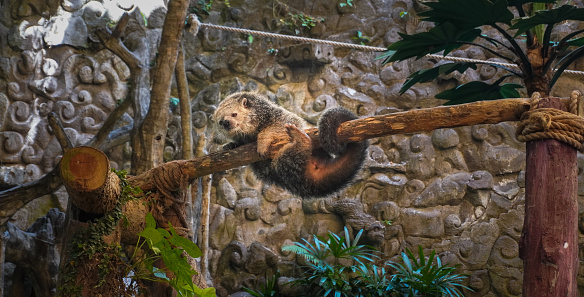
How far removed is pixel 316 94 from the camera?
441 cm

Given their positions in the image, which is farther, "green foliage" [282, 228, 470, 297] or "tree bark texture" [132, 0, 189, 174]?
"green foliage" [282, 228, 470, 297]

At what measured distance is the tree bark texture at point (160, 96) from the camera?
2676mm

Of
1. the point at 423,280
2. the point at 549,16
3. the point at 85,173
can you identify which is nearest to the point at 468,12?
the point at 549,16

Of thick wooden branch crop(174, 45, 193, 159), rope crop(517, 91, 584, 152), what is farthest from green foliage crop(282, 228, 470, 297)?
rope crop(517, 91, 584, 152)

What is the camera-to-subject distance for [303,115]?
4324mm

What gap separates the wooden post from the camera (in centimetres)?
146

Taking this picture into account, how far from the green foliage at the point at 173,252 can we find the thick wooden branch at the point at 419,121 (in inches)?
15.4

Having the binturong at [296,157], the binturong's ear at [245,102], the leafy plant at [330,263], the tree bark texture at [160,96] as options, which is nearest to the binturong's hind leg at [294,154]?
the binturong at [296,157]

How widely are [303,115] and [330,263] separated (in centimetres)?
125

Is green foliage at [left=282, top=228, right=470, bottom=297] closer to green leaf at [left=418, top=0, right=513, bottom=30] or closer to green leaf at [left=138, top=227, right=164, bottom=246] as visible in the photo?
green leaf at [left=418, top=0, right=513, bottom=30]

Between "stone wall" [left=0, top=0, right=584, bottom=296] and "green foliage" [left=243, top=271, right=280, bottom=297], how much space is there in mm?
164

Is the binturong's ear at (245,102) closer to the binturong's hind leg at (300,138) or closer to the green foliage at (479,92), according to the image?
the binturong's hind leg at (300,138)

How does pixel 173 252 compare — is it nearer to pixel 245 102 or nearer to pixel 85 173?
pixel 85 173

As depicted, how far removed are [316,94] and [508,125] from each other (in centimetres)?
164
